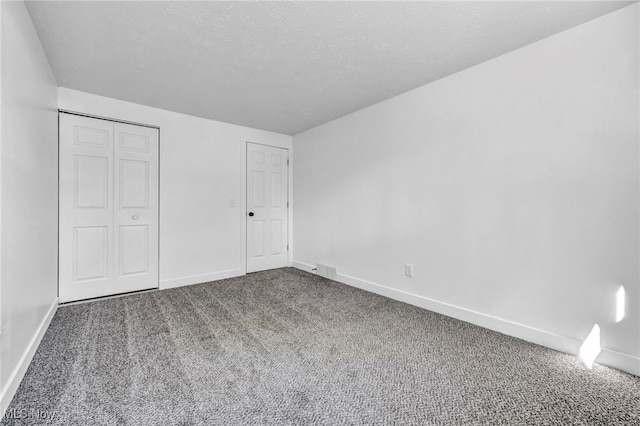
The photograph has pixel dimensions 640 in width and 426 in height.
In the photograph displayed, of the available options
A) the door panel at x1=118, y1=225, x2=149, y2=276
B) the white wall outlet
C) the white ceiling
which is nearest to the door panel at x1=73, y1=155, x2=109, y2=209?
the door panel at x1=118, y1=225, x2=149, y2=276

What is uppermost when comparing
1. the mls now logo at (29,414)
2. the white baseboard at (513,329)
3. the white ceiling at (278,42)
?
the white ceiling at (278,42)

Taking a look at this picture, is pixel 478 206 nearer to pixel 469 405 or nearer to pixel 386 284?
pixel 386 284

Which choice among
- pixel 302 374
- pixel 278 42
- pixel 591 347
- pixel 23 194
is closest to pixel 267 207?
pixel 278 42

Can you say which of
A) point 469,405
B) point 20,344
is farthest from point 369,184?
point 20,344

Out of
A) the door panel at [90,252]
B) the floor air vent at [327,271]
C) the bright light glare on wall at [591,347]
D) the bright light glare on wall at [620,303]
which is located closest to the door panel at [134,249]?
the door panel at [90,252]

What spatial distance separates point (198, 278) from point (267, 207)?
1.48 meters

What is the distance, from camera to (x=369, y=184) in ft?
11.4

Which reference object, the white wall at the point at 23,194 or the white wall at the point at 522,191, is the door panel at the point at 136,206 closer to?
the white wall at the point at 23,194

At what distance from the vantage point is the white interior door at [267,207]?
172 inches

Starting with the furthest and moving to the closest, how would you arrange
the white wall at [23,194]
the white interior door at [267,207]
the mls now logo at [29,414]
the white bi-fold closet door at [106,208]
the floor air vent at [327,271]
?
1. the white interior door at [267,207]
2. the floor air vent at [327,271]
3. the white bi-fold closet door at [106,208]
4. the white wall at [23,194]
5. the mls now logo at [29,414]

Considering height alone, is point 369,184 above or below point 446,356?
above

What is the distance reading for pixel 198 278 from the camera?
12.6 ft

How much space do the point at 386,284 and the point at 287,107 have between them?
8.18 feet

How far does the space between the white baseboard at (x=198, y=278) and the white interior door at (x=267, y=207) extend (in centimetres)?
27
